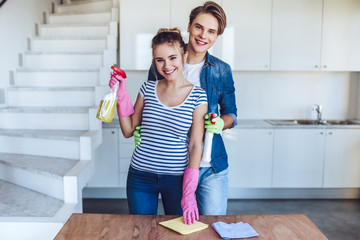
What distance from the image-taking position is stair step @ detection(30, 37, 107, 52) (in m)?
3.83

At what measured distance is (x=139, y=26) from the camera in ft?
12.3

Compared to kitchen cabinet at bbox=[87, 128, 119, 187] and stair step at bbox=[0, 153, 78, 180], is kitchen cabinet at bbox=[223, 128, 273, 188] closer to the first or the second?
kitchen cabinet at bbox=[87, 128, 119, 187]

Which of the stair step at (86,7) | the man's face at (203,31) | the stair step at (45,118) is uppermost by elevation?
the stair step at (86,7)

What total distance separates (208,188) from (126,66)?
246 cm

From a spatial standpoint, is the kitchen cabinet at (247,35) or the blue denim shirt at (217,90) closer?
the blue denim shirt at (217,90)

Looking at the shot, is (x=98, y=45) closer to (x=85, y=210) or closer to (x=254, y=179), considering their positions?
(x=85, y=210)

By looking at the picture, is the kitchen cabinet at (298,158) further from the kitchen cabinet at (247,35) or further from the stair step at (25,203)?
the stair step at (25,203)

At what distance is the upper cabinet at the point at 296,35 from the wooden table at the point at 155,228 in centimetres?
282

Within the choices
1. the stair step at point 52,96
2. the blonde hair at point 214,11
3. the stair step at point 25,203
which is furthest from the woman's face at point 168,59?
the stair step at point 52,96

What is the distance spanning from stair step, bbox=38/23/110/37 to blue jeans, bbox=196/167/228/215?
2876 mm

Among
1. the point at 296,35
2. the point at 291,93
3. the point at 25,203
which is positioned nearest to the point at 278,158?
the point at 291,93

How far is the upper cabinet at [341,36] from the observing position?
3.75 m

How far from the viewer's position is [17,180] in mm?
2623

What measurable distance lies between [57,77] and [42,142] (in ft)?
3.14
